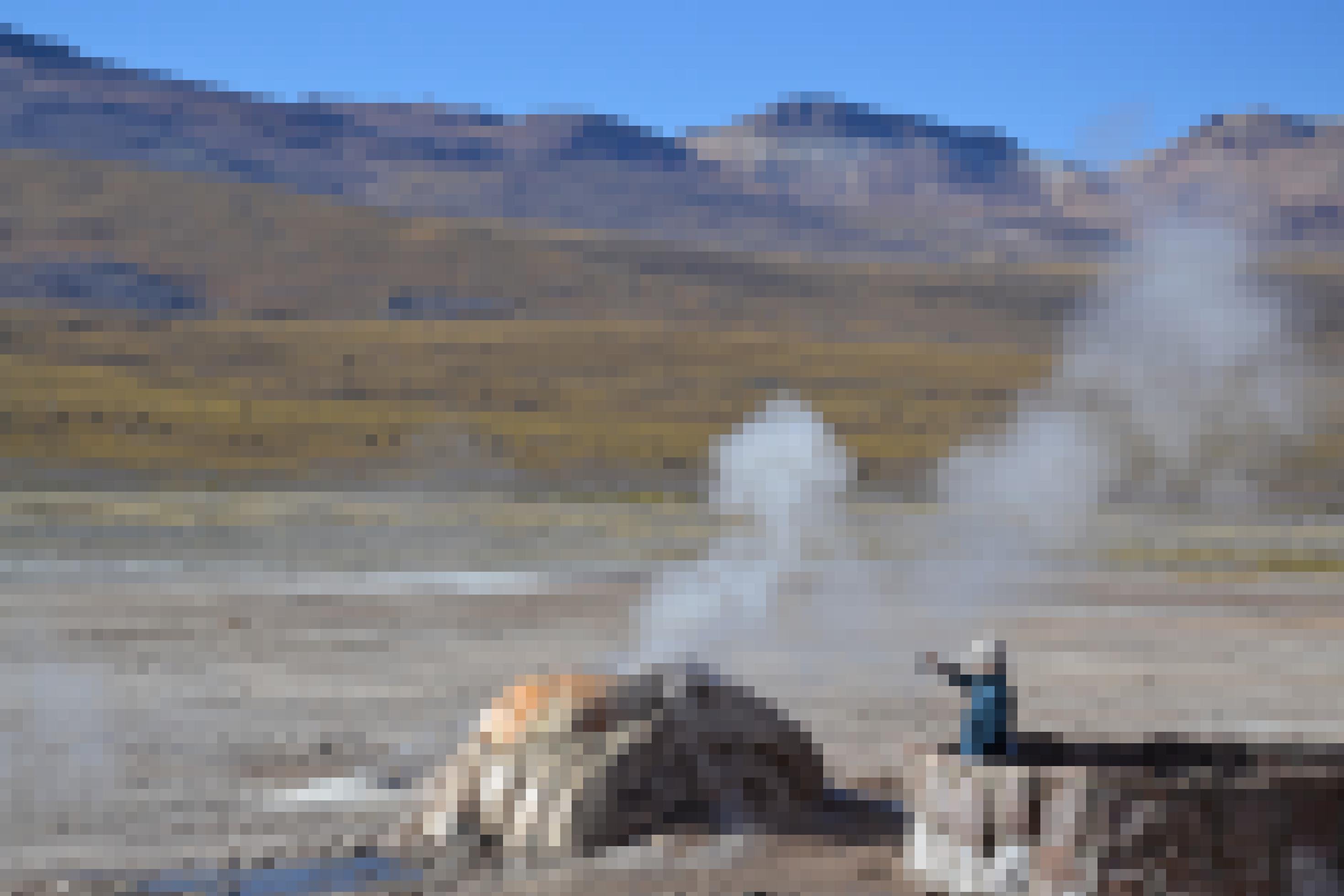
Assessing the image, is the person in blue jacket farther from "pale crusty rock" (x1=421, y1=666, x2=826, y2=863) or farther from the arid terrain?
"pale crusty rock" (x1=421, y1=666, x2=826, y2=863)

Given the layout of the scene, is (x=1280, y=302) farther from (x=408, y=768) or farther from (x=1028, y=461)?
(x=408, y=768)

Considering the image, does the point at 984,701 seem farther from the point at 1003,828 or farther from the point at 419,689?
the point at 419,689

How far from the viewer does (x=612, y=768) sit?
1208 cm

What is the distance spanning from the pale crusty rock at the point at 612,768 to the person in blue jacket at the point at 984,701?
2.12 meters

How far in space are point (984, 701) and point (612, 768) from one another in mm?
2763

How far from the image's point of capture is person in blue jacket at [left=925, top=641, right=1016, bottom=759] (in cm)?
1039

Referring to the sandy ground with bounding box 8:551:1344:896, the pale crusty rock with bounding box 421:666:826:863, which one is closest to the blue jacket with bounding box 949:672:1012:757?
the sandy ground with bounding box 8:551:1344:896

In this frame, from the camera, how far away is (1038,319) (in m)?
152

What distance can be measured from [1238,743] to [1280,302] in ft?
541

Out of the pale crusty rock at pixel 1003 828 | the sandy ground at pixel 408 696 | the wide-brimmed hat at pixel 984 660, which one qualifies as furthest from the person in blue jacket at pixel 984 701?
the sandy ground at pixel 408 696

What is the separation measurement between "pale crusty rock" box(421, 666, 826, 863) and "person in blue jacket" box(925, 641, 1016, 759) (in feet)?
6.95

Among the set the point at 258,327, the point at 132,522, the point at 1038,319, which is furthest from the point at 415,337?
the point at 132,522

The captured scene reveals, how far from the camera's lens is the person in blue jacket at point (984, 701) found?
10.4 m

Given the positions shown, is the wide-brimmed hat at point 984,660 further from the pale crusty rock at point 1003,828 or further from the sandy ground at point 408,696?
the sandy ground at point 408,696
